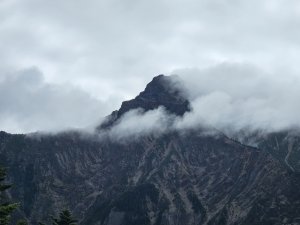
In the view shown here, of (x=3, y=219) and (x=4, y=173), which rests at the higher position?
(x=4, y=173)

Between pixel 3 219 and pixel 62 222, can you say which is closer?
pixel 3 219

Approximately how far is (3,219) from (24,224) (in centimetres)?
496

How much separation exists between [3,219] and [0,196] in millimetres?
4781

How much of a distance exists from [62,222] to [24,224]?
783 centimetres

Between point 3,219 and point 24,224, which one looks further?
point 24,224

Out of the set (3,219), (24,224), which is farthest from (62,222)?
(3,219)

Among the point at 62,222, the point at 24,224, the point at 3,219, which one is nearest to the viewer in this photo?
the point at 3,219

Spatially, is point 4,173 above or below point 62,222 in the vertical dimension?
above

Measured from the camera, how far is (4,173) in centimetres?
7081

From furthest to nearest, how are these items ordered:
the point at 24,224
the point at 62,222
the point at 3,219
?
the point at 62,222, the point at 24,224, the point at 3,219

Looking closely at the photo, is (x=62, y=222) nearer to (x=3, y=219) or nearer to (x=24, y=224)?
(x=24, y=224)

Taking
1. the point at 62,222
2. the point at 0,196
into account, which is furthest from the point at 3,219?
the point at 62,222

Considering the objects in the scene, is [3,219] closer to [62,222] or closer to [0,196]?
[0,196]

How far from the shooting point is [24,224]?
238ft
